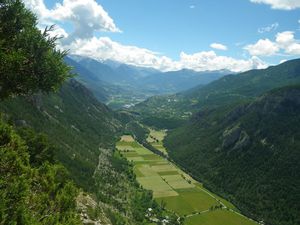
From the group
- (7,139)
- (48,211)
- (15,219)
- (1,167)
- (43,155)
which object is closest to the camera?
(15,219)

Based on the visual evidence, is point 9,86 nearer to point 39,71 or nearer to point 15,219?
point 39,71

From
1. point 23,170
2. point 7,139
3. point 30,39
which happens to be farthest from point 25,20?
point 23,170

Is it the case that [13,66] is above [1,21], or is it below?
below

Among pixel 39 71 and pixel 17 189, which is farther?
pixel 39 71

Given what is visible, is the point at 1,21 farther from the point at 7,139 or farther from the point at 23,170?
the point at 23,170

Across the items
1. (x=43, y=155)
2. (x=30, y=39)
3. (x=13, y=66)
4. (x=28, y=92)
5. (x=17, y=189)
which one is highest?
(x=30, y=39)

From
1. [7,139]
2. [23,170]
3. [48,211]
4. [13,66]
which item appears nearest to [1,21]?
[13,66]

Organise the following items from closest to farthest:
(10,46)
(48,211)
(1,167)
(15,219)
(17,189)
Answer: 1. (15,219)
2. (17,189)
3. (1,167)
4. (48,211)
5. (10,46)
